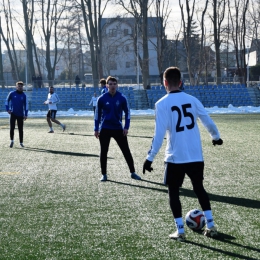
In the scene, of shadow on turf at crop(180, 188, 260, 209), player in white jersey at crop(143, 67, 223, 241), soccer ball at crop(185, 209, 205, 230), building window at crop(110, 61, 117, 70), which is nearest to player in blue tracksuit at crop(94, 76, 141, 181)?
shadow on turf at crop(180, 188, 260, 209)

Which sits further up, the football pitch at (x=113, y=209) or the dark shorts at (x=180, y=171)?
the dark shorts at (x=180, y=171)

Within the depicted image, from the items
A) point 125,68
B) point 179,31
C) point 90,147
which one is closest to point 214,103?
point 179,31

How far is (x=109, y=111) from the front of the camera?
34.8 ft

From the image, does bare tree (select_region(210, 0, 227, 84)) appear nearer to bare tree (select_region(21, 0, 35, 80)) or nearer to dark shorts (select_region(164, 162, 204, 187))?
bare tree (select_region(21, 0, 35, 80))

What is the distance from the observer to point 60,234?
21.7 ft

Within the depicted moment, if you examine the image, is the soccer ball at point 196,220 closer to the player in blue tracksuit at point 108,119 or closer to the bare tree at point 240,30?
the player in blue tracksuit at point 108,119

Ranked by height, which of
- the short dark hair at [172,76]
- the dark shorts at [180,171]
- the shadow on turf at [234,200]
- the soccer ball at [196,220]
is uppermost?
the short dark hair at [172,76]

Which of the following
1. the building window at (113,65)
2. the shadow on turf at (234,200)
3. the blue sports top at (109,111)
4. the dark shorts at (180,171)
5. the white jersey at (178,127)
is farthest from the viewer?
the building window at (113,65)

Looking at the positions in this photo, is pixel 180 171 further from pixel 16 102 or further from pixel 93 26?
pixel 93 26

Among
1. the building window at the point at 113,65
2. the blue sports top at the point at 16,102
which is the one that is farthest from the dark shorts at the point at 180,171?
the building window at the point at 113,65

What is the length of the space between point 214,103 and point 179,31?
1458 cm

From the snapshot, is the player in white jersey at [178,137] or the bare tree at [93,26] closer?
the player in white jersey at [178,137]

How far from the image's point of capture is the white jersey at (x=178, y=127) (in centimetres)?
606

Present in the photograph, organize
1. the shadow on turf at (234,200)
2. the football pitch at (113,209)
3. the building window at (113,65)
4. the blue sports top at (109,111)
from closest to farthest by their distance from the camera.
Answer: the football pitch at (113,209), the shadow on turf at (234,200), the blue sports top at (109,111), the building window at (113,65)
